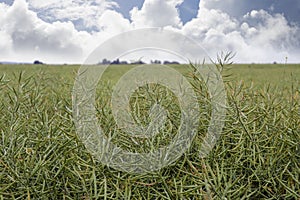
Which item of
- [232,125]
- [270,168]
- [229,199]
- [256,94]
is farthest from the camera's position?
[256,94]

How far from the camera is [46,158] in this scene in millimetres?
844

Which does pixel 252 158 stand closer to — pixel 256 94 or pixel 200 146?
pixel 200 146

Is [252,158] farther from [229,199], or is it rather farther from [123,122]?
[123,122]

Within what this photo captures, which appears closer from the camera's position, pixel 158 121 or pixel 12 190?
pixel 12 190

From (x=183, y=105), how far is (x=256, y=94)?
0.31 m

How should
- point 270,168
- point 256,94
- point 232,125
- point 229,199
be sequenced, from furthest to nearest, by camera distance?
point 256,94 < point 232,125 < point 270,168 < point 229,199

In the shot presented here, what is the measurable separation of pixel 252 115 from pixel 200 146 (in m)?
0.23

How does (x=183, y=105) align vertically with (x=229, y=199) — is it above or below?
above

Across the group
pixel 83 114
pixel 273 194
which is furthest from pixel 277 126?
pixel 83 114

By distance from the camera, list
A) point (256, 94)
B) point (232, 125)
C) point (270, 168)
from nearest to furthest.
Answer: point (270, 168)
point (232, 125)
point (256, 94)

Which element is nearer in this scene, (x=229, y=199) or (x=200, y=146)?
(x=229, y=199)

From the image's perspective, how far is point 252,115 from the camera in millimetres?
1038

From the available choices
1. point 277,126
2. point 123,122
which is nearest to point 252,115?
point 277,126

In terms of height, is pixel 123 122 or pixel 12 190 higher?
pixel 123 122
